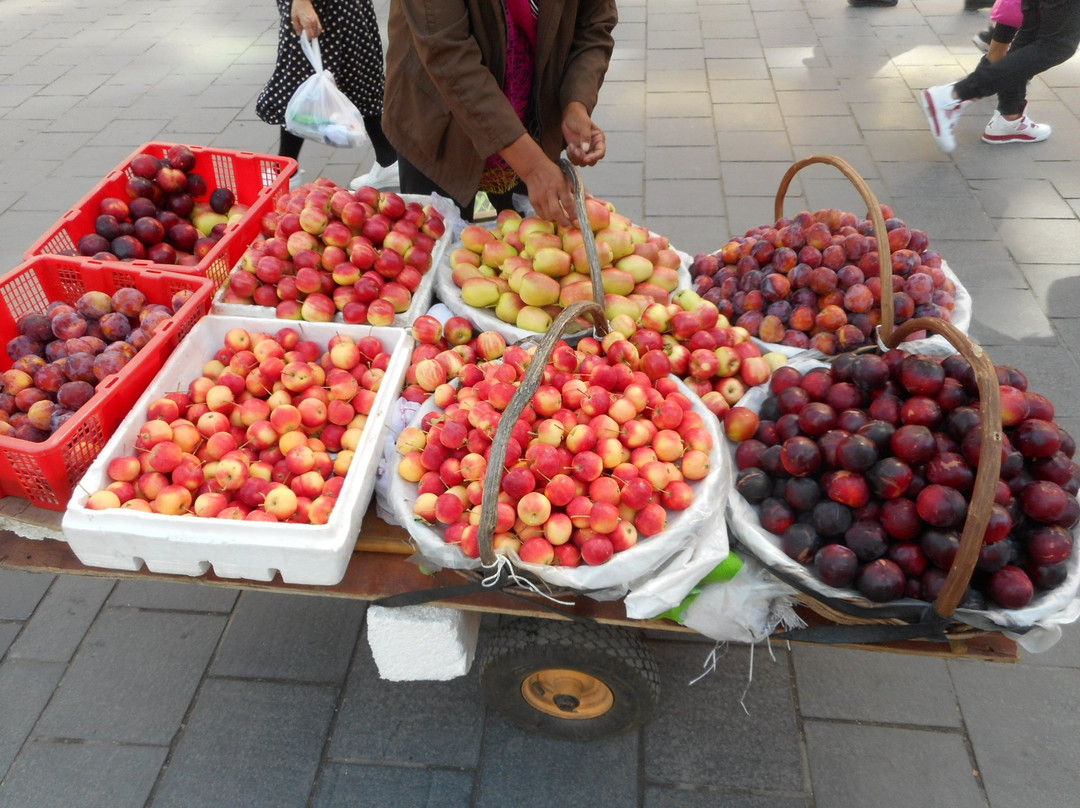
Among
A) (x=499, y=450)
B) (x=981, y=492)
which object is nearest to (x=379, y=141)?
(x=499, y=450)

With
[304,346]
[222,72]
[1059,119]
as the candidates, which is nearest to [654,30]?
[1059,119]

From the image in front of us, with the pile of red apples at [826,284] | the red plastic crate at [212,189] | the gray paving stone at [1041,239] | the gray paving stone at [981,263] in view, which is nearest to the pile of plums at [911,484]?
the pile of red apples at [826,284]

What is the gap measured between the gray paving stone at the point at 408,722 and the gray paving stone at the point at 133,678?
0.51m

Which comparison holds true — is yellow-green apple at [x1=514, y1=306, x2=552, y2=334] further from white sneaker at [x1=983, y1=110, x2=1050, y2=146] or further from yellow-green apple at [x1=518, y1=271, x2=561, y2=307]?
white sneaker at [x1=983, y1=110, x2=1050, y2=146]

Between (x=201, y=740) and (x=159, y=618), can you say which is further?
(x=159, y=618)

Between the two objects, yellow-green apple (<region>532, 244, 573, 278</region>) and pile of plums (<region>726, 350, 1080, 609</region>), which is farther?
yellow-green apple (<region>532, 244, 573, 278</region>)

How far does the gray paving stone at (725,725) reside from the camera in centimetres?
199

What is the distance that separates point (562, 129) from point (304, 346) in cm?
112

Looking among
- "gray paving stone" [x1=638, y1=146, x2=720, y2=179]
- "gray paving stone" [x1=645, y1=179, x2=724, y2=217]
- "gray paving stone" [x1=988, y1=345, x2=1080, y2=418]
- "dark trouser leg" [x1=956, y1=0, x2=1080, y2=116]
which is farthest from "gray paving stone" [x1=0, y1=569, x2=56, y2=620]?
"dark trouser leg" [x1=956, y1=0, x2=1080, y2=116]

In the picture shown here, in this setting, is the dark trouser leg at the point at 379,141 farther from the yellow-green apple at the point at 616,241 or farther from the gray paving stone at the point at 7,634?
the gray paving stone at the point at 7,634

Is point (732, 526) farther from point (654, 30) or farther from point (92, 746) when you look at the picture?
point (654, 30)

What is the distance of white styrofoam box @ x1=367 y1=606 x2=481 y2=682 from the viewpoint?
1697mm

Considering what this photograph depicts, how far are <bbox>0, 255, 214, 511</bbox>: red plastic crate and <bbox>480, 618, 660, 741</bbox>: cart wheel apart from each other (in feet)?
3.66

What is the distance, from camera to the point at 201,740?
6.84ft
